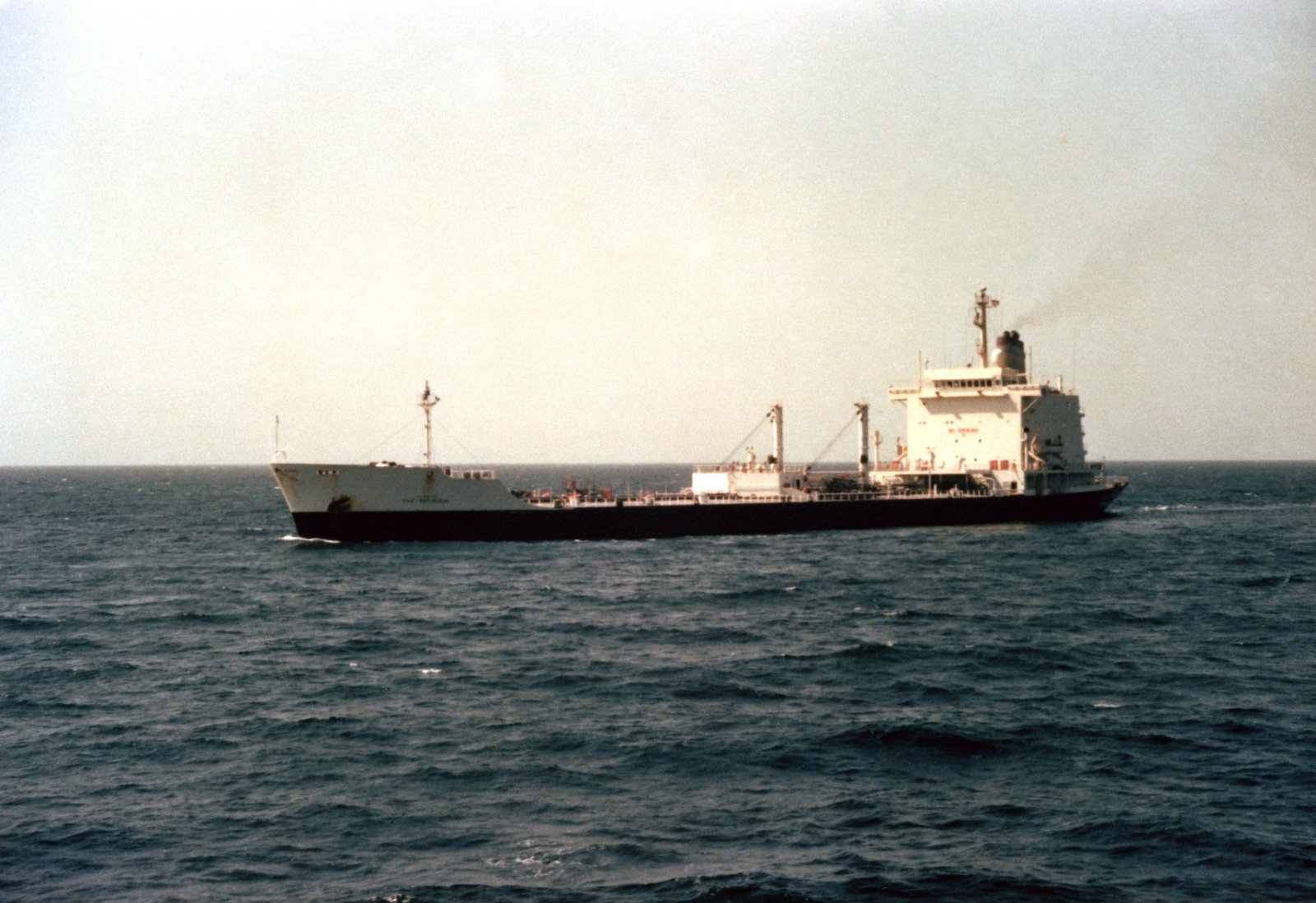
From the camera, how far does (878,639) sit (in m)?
34.2

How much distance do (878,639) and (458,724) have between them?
14922 millimetres

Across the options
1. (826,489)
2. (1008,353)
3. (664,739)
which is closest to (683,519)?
(826,489)

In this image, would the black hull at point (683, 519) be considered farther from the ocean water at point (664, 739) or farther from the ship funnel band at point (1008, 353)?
the ocean water at point (664, 739)

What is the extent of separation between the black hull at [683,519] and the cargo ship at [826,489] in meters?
0.07

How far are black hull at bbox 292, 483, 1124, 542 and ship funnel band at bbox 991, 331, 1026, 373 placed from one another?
981 cm

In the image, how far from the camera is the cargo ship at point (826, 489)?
60.3 metres

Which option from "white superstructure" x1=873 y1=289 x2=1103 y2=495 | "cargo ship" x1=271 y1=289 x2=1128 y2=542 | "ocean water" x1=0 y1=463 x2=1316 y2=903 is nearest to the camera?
"ocean water" x1=0 y1=463 x2=1316 y2=903

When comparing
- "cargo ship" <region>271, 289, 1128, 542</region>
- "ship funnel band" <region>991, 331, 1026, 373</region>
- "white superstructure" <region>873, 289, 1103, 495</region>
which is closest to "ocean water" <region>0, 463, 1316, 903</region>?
"cargo ship" <region>271, 289, 1128, 542</region>

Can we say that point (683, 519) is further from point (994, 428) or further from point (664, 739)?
point (664, 739)

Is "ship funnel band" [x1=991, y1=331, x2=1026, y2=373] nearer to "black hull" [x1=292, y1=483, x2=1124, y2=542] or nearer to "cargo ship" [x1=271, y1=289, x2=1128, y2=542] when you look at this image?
"cargo ship" [x1=271, y1=289, x2=1128, y2=542]

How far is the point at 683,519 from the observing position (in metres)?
66.1

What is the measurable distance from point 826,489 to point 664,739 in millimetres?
50810

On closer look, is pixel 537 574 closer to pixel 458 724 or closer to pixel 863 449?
pixel 458 724

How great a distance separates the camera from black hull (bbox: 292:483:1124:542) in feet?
199
